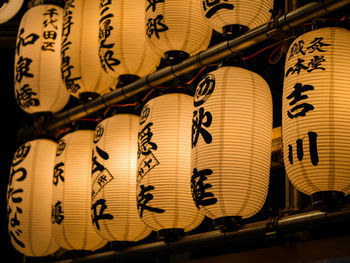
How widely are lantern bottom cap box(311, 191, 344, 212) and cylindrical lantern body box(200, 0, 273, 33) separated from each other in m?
1.11

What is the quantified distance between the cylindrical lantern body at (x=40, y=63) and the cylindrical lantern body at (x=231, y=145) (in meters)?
1.92

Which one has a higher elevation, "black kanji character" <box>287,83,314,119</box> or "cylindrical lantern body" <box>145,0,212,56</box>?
"cylindrical lantern body" <box>145,0,212,56</box>

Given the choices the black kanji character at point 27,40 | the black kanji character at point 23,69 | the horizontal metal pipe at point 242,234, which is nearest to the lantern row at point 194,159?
the horizontal metal pipe at point 242,234

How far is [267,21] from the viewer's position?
3.29 m

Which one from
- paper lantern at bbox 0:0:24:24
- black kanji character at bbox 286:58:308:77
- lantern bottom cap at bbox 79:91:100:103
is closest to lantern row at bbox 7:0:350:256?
black kanji character at bbox 286:58:308:77

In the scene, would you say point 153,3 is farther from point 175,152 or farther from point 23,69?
point 23,69

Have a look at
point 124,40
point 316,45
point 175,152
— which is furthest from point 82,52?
point 316,45

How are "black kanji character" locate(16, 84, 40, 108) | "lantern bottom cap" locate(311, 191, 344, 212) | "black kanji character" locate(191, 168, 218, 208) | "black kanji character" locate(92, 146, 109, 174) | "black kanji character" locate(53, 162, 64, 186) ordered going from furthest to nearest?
"black kanji character" locate(16, 84, 40, 108), "black kanji character" locate(53, 162, 64, 186), "black kanji character" locate(92, 146, 109, 174), "black kanji character" locate(191, 168, 218, 208), "lantern bottom cap" locate(311, 191, 344, 212)

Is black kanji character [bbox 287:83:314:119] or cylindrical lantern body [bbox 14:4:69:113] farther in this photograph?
cylindrical lantern body [bbox 14:4:69:113]

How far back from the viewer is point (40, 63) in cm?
455

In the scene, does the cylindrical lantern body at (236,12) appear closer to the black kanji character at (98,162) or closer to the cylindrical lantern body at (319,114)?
the cylindrical lantern body at (319,114)

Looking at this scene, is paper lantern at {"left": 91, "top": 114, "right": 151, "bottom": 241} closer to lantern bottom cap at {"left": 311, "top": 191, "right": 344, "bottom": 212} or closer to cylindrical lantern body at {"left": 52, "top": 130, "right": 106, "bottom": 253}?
cylindrical lantern body at {"left": 52, "top": 130, "right": 106, "bottom": 253}

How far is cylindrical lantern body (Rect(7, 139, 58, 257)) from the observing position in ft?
14.0

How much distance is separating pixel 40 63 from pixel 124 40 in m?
1.07
